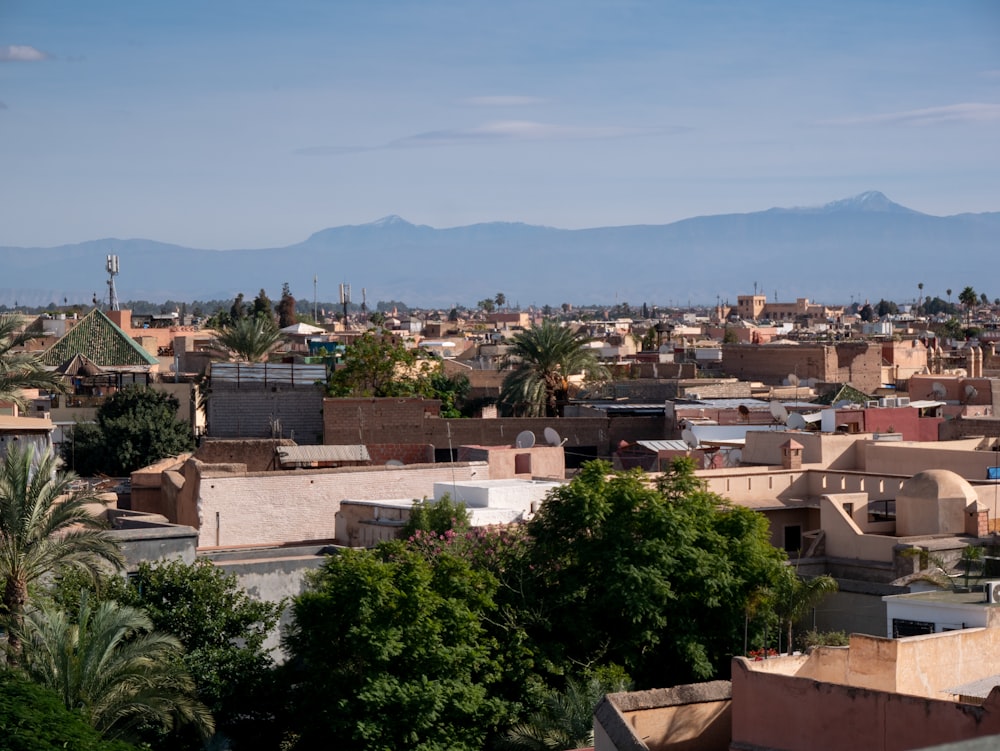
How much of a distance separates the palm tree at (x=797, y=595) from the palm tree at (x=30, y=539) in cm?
752

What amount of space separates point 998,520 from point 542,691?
280 inches

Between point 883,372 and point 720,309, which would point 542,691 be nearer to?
point 883,372

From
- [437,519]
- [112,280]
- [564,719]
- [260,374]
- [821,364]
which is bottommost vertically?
[564,719]

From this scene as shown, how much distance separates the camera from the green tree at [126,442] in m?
35.8

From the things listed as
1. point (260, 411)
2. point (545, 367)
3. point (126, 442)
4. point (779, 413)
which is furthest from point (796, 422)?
point (126, 442)

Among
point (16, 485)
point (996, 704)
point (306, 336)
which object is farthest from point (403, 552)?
point (306, 336)

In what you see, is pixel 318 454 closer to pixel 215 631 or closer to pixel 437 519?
pixel 437 519

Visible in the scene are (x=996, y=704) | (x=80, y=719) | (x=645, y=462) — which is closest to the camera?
(x=996, y=704)

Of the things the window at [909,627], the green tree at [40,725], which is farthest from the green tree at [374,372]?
the green tree at [40,725]

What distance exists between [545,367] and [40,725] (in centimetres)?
2614

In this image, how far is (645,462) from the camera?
29.8 m

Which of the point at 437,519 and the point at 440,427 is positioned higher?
the point at 440,427

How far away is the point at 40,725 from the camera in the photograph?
14.0 metres

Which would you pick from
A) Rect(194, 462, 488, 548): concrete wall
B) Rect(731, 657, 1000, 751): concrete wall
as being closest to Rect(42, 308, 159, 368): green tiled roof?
Rect(194, 462, 488, 548): concrete wall
